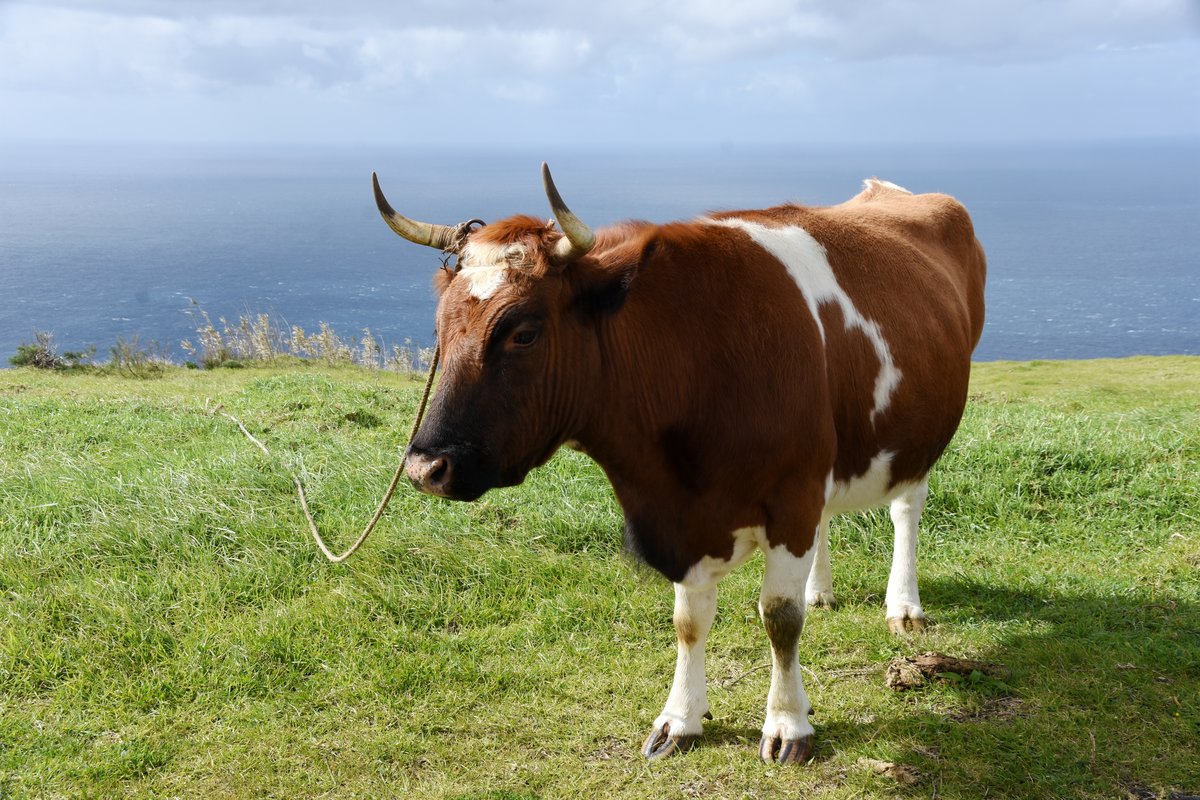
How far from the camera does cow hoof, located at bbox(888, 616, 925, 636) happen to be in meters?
5.45

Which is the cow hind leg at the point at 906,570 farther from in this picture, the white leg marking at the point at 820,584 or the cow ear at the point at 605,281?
the cow ear at the point at 605,281

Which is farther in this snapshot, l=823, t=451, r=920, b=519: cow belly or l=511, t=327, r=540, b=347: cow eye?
l=823, t=451, r=920, b=519: cow belly

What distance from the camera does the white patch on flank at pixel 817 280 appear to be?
427 centimetres

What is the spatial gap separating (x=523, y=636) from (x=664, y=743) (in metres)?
1.26

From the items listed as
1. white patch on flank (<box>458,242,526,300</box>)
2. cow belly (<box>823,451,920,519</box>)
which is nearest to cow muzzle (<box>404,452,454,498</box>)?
white patch on flank (<box>458,242,526,300</box>)

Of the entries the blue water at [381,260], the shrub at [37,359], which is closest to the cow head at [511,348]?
the shrub at [37,359]

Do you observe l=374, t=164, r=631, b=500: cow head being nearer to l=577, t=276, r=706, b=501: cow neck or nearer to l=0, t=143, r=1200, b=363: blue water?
l=577, t=276, r=706, b=501: cow neck

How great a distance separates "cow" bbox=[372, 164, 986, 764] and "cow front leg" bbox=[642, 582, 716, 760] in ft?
0.03

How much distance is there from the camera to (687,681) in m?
4.48

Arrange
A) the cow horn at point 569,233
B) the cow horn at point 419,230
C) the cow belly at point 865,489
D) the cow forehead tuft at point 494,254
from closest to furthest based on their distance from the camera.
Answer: the cow horn at point 569,233 < the cow forehead tuft at point 494,254 < the cow horn at point 419,230 < the cow belly at point 865,489

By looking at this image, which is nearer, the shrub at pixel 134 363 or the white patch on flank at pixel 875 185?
the white patch on flank at pixel 875 185

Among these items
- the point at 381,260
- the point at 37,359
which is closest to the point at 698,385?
the point at 37,359

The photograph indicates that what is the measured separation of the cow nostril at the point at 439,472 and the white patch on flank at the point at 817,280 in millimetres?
1795

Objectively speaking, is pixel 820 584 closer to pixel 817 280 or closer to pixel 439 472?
pixel 817 280
